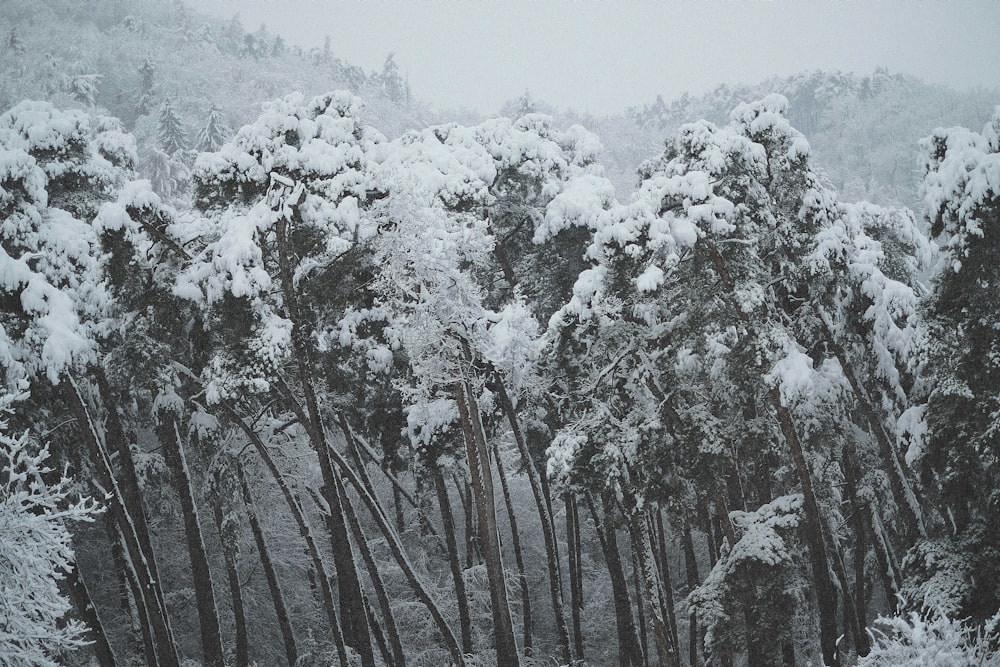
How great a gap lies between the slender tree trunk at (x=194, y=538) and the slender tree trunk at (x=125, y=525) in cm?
110

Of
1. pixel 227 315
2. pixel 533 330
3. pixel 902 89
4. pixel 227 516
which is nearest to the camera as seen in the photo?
pixel 227 315

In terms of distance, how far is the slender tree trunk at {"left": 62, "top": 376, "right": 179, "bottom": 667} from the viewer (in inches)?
521

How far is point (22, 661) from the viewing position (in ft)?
30.8

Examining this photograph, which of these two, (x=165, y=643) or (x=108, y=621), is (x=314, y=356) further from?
(x=108, y=621)

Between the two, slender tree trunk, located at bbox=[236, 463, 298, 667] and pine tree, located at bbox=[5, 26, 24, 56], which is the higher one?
pine tree, located at bbox=[5, 26, 24, 56]

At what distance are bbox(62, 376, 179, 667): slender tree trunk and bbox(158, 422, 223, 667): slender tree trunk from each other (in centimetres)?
110

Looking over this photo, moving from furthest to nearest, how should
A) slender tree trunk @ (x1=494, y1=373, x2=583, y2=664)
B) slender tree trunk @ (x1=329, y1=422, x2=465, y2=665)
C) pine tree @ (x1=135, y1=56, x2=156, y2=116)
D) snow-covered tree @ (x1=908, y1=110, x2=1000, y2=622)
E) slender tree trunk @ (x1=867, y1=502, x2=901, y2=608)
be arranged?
pine tree @ (x1=135, y1=56, x2=156, y2=116) < slender tree trunk @ (x1=867, y1=502, x2=901, y2=608) < slender tree trunk @ (x1=494, y1=373, x2=583, y2=664) < slender tree trunk @ (x1=329, y1=422, x2=465, y2=665) < snow-covered tree @ (x1=908, y1=110, x2=1000, y2=622)

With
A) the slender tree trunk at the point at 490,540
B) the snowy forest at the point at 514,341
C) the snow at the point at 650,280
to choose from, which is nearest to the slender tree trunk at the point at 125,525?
the snowy forest at the point at 514,341

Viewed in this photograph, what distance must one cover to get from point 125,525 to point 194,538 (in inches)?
99.3

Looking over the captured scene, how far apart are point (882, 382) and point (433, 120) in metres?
107

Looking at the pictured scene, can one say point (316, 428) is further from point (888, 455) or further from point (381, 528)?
point (888, 455)

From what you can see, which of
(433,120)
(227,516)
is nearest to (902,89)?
(433,120)

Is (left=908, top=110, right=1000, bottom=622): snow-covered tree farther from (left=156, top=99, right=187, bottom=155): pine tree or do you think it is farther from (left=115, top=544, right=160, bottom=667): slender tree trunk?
(left=156, top=99, right=187, bottom=155): pine tree

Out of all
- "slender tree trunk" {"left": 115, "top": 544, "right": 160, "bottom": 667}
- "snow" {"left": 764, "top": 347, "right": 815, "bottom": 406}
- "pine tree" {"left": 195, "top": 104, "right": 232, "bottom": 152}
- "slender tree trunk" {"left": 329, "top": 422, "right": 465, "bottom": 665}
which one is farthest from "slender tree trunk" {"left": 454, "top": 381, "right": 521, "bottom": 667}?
"pine tree" {"left": 195, "top": 104, "right": 232, "bottom": 152}
